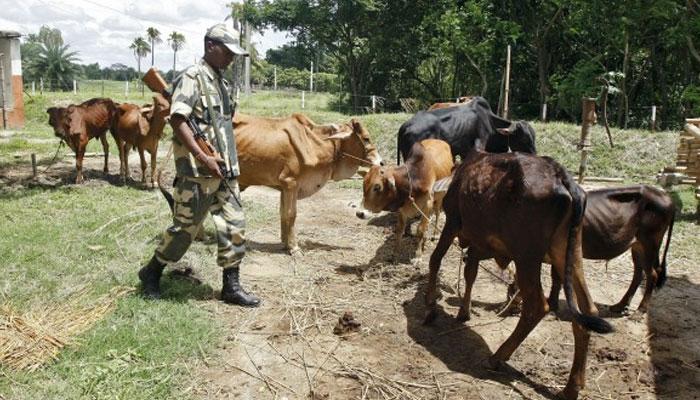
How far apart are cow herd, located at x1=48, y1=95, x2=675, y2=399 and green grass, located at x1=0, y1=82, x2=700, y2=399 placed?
1.51 meters

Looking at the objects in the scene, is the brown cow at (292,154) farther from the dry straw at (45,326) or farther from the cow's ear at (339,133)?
the dry straw at (45,326)

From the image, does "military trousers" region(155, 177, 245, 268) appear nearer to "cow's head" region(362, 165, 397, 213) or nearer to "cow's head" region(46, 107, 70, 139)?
"cow's head" region(362, 165, 397, 213)

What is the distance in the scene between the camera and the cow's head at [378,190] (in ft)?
20.1

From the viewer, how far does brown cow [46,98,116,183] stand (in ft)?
35.0

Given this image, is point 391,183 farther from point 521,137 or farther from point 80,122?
point 80,122

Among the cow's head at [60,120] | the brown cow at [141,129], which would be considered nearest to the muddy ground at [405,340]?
the brown cow at [141,129]

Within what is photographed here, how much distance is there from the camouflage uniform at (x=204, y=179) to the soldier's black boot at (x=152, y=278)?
5.1 inches

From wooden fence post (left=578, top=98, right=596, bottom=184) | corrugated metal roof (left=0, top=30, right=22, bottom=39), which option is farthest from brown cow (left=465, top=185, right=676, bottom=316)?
corrugated metal roof (left=0, top=30, right=22, bottom=39)

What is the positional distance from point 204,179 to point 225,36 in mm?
1209

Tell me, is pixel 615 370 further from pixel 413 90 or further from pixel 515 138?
pixel 413 90

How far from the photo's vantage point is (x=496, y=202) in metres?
4.16

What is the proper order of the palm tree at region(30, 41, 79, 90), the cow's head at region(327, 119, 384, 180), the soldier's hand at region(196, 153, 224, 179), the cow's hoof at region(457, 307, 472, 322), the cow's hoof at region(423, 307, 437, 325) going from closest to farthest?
the soldier's hand at region(196, 153, 224, 179) < the cow's hoof at region(423, 307, 437, 325) < the cow's hoof at region(457, 307, 472, 322) < the cow's head at region(327, 119, 384, 180) < the palm tree at region(30, 41, 79, 90)

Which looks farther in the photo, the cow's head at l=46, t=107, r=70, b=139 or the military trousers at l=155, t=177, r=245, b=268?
the cow's head at l=46, t=107, r=70, b=139

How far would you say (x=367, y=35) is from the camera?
2944cm
